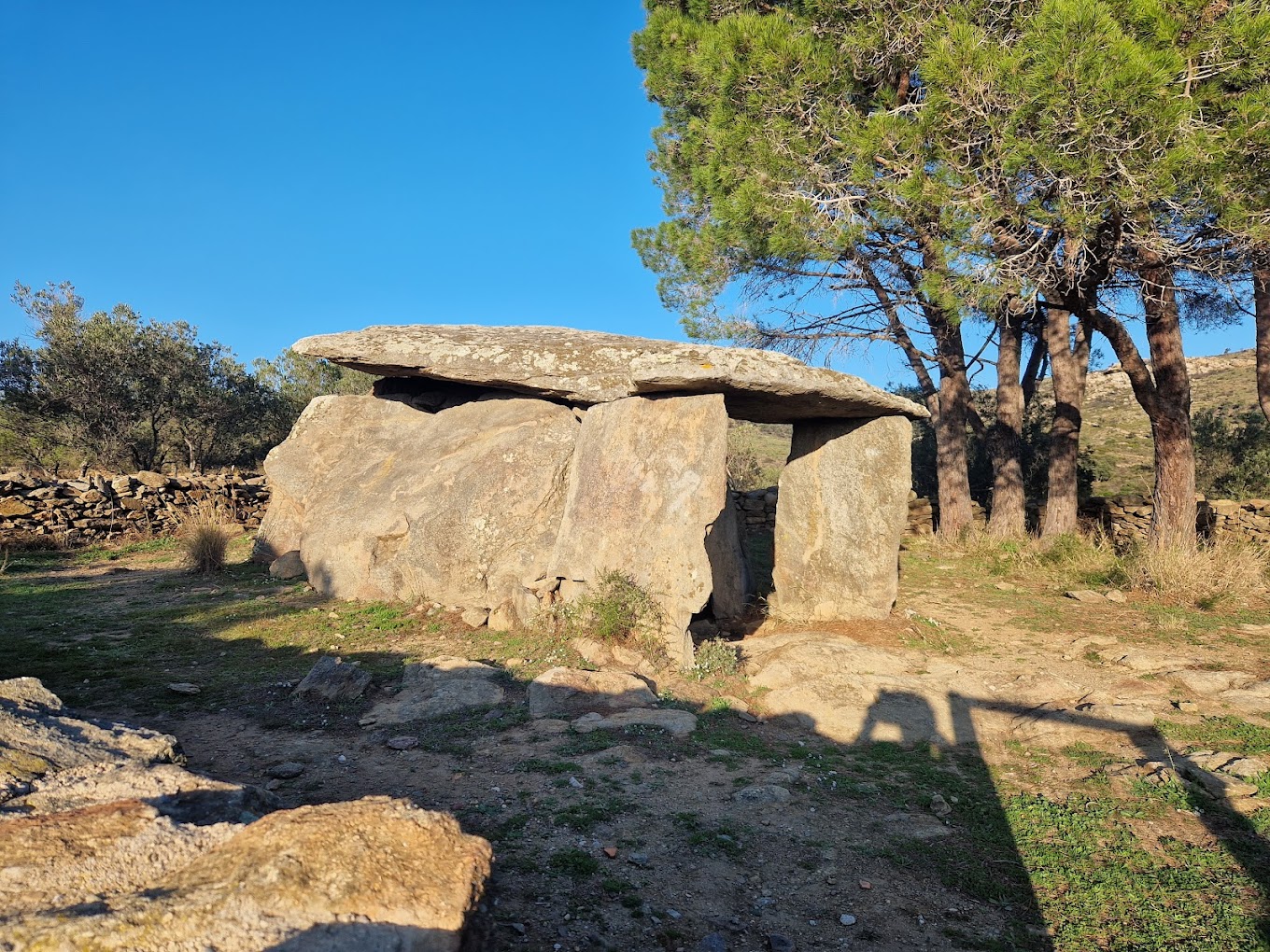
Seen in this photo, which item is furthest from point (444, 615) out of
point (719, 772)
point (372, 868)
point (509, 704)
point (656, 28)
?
point (656, 28)

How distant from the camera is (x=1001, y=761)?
4.77 meters

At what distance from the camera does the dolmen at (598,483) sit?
692 cm

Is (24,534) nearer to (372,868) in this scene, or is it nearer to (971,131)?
(372,868)

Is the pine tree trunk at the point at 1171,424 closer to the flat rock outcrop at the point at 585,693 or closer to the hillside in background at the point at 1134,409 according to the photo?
the hillside in background at the point at 1134,409

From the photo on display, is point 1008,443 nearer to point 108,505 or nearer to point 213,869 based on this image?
point 213,869

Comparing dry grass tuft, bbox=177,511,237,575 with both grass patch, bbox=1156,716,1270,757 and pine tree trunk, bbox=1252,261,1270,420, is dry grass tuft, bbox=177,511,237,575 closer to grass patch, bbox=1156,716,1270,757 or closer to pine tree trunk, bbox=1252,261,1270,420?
→ grass patch, bbox=1156,716,1270,757

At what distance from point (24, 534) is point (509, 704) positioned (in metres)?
11.2

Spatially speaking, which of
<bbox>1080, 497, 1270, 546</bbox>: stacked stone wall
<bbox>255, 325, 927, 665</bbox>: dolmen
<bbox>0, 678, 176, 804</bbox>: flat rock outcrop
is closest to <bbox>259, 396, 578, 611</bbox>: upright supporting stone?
<bbox>255, 325, 927, 665</bbox>: dolmen

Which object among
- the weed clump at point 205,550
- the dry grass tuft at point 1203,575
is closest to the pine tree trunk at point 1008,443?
the dry grass tuft at point 1203,575

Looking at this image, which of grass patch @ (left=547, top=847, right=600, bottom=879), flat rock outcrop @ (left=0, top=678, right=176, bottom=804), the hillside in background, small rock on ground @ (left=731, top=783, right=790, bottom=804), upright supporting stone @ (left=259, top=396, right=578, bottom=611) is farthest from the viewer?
the hillside in background

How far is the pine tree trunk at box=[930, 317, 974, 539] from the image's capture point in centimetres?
1230

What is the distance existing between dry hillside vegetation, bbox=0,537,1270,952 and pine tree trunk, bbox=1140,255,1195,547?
150 cm

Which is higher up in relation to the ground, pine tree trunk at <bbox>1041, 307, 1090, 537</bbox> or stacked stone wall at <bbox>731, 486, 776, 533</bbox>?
pine tree trunk at <bbox>1041, 307, 1090, 537</bbox>

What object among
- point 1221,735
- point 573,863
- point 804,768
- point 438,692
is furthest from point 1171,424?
point 573,863
